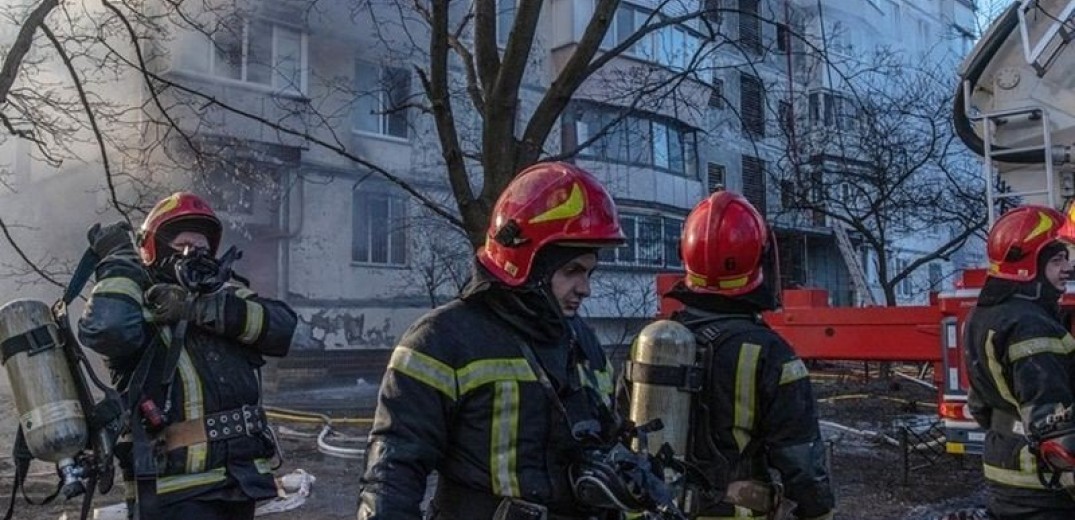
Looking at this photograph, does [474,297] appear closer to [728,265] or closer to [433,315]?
[433,315]

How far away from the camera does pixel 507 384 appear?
1944mm

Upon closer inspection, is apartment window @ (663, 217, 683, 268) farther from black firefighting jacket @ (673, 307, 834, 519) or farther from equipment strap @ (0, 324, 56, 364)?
equipment strap @ (0, 324, 56, 364)

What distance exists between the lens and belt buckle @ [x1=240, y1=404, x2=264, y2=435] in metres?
3.19

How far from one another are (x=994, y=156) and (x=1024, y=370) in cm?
327

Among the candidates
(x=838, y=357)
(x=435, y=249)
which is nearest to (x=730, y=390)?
(x=838, y=357)

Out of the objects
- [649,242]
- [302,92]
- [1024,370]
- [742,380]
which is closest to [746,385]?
[742,380]

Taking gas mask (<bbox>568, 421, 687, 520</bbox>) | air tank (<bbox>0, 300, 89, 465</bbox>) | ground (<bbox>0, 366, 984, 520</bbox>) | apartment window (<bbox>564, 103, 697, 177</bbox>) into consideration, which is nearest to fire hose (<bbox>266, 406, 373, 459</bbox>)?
ground (<bbox>0, 366, 984, 520</bbox>)

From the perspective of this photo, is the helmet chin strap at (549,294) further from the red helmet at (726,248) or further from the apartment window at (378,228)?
the apartment window at (378,228)

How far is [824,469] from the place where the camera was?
2.71m

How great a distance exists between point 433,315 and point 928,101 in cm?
1715

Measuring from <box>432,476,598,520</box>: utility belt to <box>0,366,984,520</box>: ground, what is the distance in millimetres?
1996

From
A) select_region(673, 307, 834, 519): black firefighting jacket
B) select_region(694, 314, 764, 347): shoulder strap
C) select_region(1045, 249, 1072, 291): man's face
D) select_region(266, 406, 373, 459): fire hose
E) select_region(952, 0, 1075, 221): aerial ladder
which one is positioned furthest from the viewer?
select_region(266, 406, 373, 459): fire hose

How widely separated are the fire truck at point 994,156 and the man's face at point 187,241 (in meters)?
3.26

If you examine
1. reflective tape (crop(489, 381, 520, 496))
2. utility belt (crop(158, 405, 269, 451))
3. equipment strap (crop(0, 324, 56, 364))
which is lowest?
utility belt (crop(158, 405, 269, 451))
